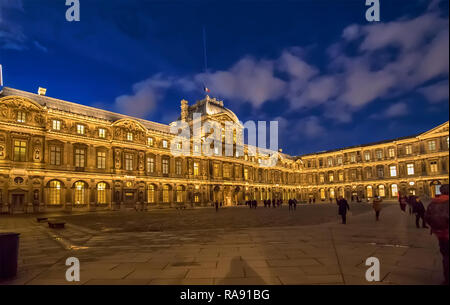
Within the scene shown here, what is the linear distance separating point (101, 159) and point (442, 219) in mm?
38899

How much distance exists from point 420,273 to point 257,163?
60.7 meters

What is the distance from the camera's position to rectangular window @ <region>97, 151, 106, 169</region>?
37.9m

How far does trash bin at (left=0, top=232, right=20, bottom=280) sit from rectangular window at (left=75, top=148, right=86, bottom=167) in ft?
107

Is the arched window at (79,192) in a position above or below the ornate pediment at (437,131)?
below

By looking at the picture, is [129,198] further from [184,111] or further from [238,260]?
[238,260]

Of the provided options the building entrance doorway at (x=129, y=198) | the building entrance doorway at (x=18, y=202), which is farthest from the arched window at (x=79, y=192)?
the building entrance doorway at (x=18, y=202)

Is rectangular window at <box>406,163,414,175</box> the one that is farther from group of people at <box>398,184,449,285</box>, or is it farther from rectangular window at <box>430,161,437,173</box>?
group of people at <box>398,184,449,285</box>

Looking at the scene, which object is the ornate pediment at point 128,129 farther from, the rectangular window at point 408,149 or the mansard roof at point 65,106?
the rectangular window at point 408,149

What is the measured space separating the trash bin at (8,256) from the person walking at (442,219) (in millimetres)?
8665

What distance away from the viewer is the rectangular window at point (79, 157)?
117ft

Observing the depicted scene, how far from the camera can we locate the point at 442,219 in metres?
5.19

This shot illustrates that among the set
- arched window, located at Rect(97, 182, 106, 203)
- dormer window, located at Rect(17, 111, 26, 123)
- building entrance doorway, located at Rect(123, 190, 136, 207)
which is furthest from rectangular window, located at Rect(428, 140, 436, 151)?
dormer window, located at Rect(17, 111, 26, 123)
